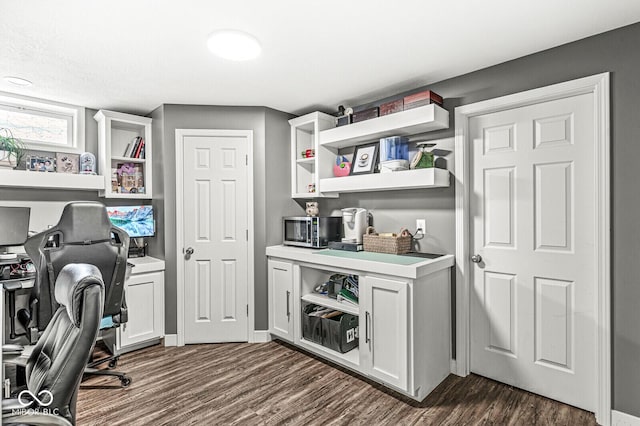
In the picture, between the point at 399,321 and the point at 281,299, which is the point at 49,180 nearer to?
the point at 281,299

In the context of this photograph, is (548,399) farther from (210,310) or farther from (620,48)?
(210,310)

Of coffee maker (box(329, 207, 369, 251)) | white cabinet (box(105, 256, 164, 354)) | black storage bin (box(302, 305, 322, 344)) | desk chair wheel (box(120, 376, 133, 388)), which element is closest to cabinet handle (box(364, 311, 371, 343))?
black storage bin (box(302, 305, 322, 344))

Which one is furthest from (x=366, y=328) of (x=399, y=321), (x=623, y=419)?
(x=623, y=419)

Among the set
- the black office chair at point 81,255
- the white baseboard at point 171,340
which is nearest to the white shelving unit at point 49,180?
the black office chair at point 81,255

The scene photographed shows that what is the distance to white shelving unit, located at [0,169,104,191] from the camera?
2.84 metres

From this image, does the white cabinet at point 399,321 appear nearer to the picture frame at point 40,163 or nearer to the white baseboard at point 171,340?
the white baseboard at point 171,340

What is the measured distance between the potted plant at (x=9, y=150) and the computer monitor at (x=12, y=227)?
397 millimetres

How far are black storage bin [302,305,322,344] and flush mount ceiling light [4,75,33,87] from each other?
2.85 meters

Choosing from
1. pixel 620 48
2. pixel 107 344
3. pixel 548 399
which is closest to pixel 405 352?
pixel 548 399

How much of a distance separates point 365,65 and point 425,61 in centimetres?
41

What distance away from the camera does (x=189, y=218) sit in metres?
3.34

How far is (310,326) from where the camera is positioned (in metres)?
3.02

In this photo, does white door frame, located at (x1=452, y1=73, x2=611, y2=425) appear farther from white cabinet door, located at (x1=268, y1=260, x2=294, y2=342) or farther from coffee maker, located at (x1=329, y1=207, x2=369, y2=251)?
white cabinet door, located at (x1=268, y1=260, x2=294, y2=342)

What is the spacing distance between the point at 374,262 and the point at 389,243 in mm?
392
